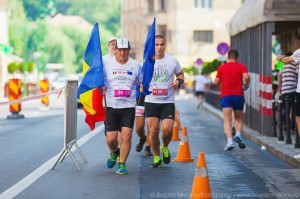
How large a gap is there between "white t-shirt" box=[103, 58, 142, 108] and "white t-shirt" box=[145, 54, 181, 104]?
1.12 meters

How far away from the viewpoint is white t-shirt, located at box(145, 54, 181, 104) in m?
15.2

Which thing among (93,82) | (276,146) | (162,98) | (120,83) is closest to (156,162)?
(162,98)

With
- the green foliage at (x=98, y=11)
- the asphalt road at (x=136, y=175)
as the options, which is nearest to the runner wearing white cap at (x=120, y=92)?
the asphalt road at (x=136, y=175)

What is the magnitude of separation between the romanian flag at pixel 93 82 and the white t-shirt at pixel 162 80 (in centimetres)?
99

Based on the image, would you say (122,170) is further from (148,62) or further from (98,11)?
(98,11)

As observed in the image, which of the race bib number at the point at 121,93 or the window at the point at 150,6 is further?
the window at the point at 150,6

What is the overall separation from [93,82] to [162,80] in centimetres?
155

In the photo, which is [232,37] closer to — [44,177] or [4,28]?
[44,177]

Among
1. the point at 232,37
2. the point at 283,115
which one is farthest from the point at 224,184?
the point at 232,37

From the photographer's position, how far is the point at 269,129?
70.9 feet

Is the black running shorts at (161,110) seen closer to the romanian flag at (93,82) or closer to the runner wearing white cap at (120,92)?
the romanian flag at (93,82)

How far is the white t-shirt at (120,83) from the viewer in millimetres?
13945

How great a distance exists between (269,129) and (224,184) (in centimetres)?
908

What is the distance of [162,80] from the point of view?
1517cm
